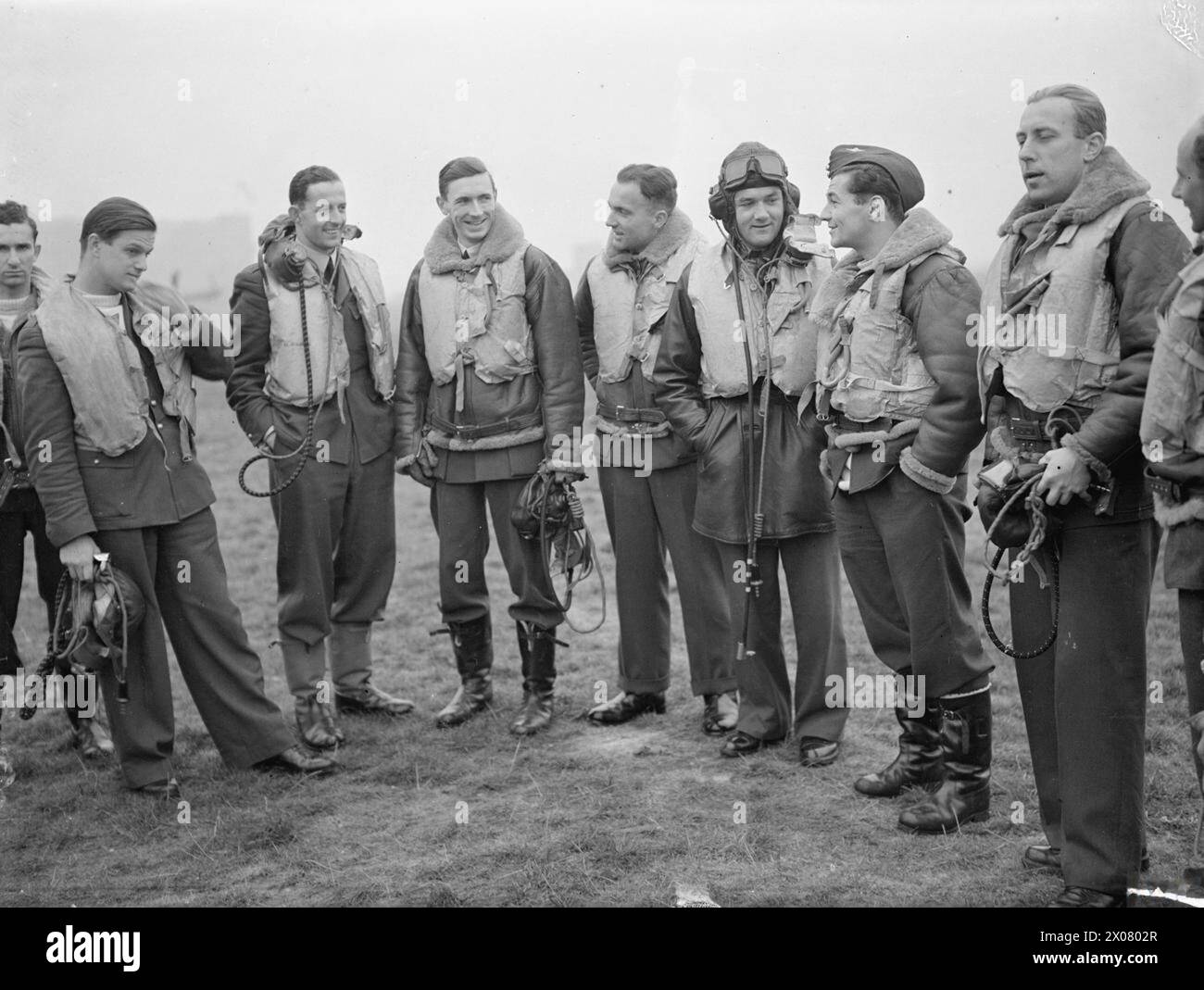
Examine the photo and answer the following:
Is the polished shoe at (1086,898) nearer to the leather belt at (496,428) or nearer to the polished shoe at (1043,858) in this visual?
the polished shoe at (1043,858)

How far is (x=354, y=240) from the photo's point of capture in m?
5.96

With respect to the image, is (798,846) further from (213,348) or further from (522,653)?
(213,348)

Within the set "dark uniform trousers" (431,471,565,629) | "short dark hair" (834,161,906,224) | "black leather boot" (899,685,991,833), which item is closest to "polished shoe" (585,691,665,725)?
"dark uniform trousers" (431,471,565,629)

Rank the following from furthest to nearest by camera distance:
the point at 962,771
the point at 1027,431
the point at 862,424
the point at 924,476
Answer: the point at 862,424 < the point at 962,771 < the point at 924,476 < the point at 1027,431

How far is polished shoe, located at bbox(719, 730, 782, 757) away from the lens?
5457 mm

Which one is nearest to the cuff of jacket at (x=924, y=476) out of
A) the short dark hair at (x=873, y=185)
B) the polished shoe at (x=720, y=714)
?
the short dark hair at (x=873, y=185)

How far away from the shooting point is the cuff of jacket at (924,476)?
14.5ft

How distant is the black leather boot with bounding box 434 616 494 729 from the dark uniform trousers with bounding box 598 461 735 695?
2.19 ft

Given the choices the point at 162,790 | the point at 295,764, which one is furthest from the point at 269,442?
the point at 162,790

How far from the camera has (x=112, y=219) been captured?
496 centimetres

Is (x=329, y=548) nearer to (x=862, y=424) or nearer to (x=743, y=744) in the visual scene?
(x=743, y=744)

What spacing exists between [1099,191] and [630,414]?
8.60 ft
